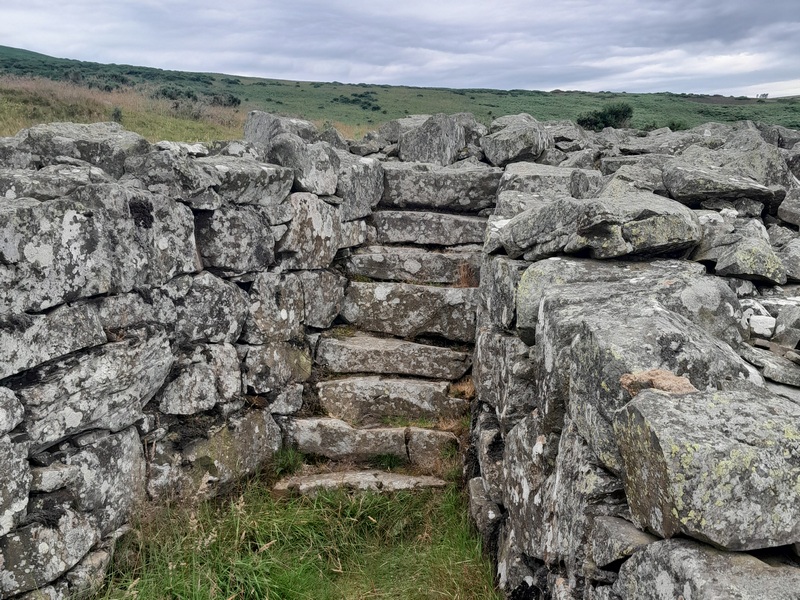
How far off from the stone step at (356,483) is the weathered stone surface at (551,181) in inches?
147

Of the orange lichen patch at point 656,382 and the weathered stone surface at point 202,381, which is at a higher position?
the orange lichen patch at point 656,382

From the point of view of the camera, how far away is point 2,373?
14.8 feet

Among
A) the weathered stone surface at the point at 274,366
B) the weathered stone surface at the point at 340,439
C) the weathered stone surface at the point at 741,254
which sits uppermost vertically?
the weathered stone surface at the point at 741,254

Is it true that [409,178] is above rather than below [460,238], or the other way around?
above

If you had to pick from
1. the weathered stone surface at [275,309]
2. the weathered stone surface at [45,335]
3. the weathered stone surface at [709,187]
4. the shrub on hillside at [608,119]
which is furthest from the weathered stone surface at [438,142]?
the shrub on hillside at [608,119]

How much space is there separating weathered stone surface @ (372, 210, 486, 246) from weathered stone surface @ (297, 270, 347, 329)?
1.14m

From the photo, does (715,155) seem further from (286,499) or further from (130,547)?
(130,547)

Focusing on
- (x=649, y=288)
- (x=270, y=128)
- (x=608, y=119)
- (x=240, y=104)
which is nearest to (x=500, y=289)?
(x=649, y=288)

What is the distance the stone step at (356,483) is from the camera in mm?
6730

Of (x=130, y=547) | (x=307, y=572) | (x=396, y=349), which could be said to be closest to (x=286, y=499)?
(x=307, y=572)

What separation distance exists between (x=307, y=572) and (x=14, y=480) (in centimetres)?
246

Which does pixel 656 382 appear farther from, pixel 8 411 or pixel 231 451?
pixel 231 451

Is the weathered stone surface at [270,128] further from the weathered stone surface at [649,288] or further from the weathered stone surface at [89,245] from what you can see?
the weathered stone surface at [649,288]

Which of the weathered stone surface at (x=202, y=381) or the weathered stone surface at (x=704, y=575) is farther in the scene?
the weathered stone surface at (x=202, y=381)
